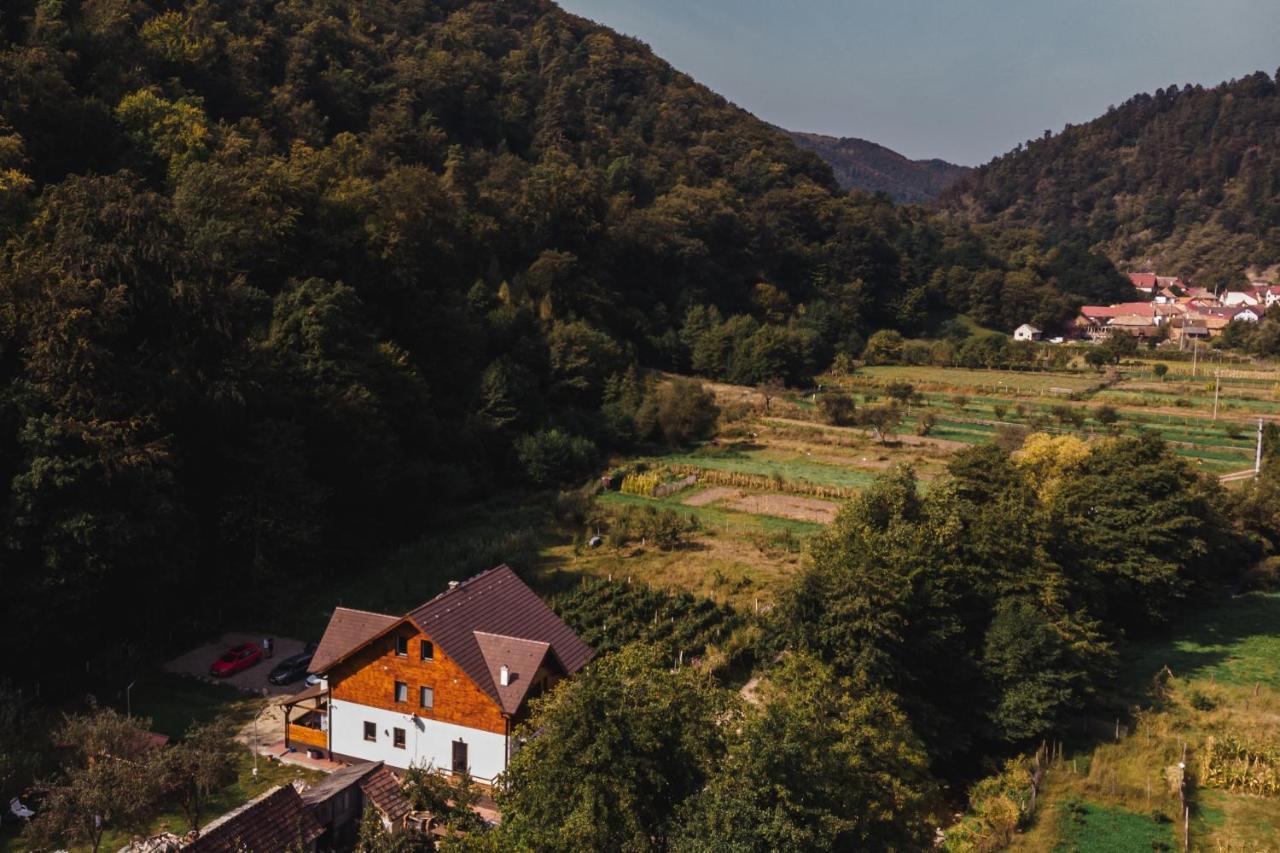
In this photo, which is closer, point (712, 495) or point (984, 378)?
point (712, 495)

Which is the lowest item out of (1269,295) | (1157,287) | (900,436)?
(900,436)

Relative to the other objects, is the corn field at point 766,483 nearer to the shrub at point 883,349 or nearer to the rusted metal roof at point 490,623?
the rusted metal roof at point 490,623

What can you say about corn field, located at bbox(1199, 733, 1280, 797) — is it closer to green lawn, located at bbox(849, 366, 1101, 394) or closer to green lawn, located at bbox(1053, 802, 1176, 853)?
green lawn, located at bbox(1053, 802, 1176, 853)

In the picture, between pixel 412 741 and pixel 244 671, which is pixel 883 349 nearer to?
pixel 244 671

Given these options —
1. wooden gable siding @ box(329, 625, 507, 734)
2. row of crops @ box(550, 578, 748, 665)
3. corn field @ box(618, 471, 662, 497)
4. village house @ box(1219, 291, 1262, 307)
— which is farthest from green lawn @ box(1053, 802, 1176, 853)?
village house @ box(1219, 291, 1262, 307)

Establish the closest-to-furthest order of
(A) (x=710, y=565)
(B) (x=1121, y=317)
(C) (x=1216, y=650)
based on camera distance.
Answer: (C) (x=1216, y=650)
(A) (x=710, y=565)
(B) (x=1121, y=317)

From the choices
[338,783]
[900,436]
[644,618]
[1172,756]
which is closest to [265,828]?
[338,783]

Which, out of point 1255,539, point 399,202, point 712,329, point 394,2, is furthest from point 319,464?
point 394,2
